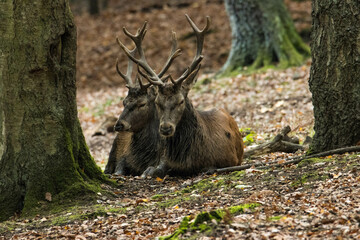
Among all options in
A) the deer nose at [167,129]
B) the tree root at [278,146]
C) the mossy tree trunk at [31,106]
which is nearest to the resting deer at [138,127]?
the deer nose at [167,129]

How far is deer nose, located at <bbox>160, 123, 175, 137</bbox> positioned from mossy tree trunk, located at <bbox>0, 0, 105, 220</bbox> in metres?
1.88

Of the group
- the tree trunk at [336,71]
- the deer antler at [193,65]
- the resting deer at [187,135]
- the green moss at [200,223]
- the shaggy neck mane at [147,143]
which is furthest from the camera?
the shaggy neck mane at [147,143]

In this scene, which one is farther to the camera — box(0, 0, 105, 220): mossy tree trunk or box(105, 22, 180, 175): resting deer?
box(105, 22, 180, 175): resting deer

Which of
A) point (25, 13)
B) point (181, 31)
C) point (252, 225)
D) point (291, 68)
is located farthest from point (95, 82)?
point (252, 225)

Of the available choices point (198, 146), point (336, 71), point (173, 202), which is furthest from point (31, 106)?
point (336, 71)

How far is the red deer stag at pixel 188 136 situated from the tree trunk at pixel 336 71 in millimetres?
2017

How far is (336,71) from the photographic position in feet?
23.5

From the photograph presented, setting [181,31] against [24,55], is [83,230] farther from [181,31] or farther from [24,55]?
[181,31]

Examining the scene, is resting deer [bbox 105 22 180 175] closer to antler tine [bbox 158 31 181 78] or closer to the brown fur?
antler tine [bbox 158 31 181 78]

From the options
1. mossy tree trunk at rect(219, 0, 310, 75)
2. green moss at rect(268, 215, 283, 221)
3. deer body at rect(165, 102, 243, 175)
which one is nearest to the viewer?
green moss at rect(268, 215, 283, 221)

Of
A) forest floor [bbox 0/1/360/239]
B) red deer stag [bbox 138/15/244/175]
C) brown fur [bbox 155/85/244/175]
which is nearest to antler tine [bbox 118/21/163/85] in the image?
red deer stag [bbox 138/15/244/175]

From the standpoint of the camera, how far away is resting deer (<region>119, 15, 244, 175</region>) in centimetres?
889

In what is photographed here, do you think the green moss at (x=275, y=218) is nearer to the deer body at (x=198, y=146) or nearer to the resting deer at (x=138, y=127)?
the deer body at (x=198, y=146)

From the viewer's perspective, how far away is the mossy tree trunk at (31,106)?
692 cm
